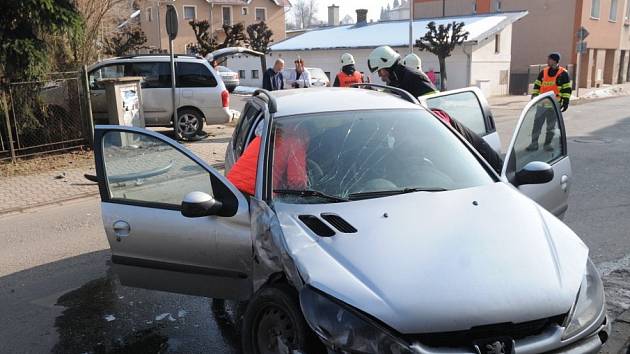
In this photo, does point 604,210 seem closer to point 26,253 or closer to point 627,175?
point 627,175

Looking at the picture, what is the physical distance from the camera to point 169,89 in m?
12.7

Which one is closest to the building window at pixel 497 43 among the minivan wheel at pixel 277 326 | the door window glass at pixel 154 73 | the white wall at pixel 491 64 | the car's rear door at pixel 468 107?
the white wall at pixel 491 64

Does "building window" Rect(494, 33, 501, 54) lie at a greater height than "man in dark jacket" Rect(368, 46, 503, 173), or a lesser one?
greater

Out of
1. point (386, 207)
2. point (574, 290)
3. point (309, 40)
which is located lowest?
point (574, 290)

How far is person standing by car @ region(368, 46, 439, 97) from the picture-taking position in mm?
6309

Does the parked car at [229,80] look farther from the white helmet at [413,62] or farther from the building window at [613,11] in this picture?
the building window at [613,11]

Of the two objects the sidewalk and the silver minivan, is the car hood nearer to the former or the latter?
the sidewalk

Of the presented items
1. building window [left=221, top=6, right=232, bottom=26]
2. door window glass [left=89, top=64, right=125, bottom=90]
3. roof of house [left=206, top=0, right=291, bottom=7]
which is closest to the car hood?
door window glass [left=89, top=64, right=125, bottom=90]

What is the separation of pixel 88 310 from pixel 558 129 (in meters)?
4.27

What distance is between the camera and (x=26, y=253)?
18.5 feet

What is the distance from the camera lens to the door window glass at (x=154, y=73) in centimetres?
1275

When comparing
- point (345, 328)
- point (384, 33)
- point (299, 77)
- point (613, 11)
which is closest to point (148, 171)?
point (345, 328)

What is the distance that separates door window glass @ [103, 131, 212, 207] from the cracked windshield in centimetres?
64

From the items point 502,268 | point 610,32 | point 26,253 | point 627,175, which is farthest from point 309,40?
point 502,268
